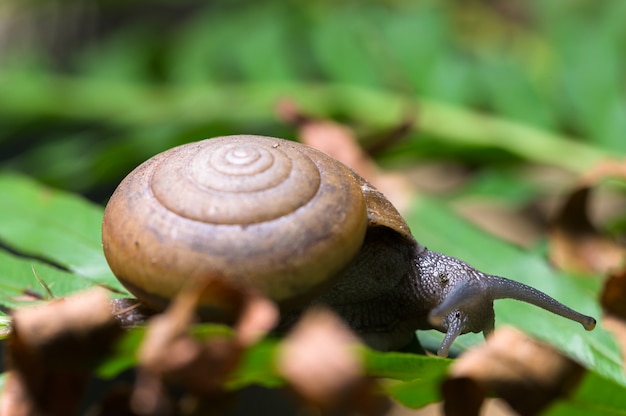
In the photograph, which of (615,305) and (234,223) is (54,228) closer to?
(234,223)

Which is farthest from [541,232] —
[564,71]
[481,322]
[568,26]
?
[481,322]

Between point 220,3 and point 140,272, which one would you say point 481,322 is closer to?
point 140,272

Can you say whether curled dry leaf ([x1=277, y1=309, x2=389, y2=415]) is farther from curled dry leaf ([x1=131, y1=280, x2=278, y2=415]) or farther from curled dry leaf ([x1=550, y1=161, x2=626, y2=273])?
curled dry leaf ([x1=550, y1=161, x2=626, y2=273])

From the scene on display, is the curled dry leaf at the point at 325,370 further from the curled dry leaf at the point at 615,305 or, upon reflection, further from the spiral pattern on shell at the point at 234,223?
the curled dry leaf at the point at 615,305

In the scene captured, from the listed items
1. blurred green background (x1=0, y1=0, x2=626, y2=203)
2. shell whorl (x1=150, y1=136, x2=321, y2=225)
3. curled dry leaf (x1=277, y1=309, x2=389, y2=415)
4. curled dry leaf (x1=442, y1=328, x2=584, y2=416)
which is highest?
shell whorl (x1=150, y1=136, x2=321, y2=225)

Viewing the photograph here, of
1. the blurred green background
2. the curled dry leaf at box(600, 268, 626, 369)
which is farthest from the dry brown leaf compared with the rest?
the blurred green background

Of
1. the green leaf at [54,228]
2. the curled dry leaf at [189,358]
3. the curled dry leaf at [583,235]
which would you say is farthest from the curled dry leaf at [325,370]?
the curled dry leaf at [583,235]
